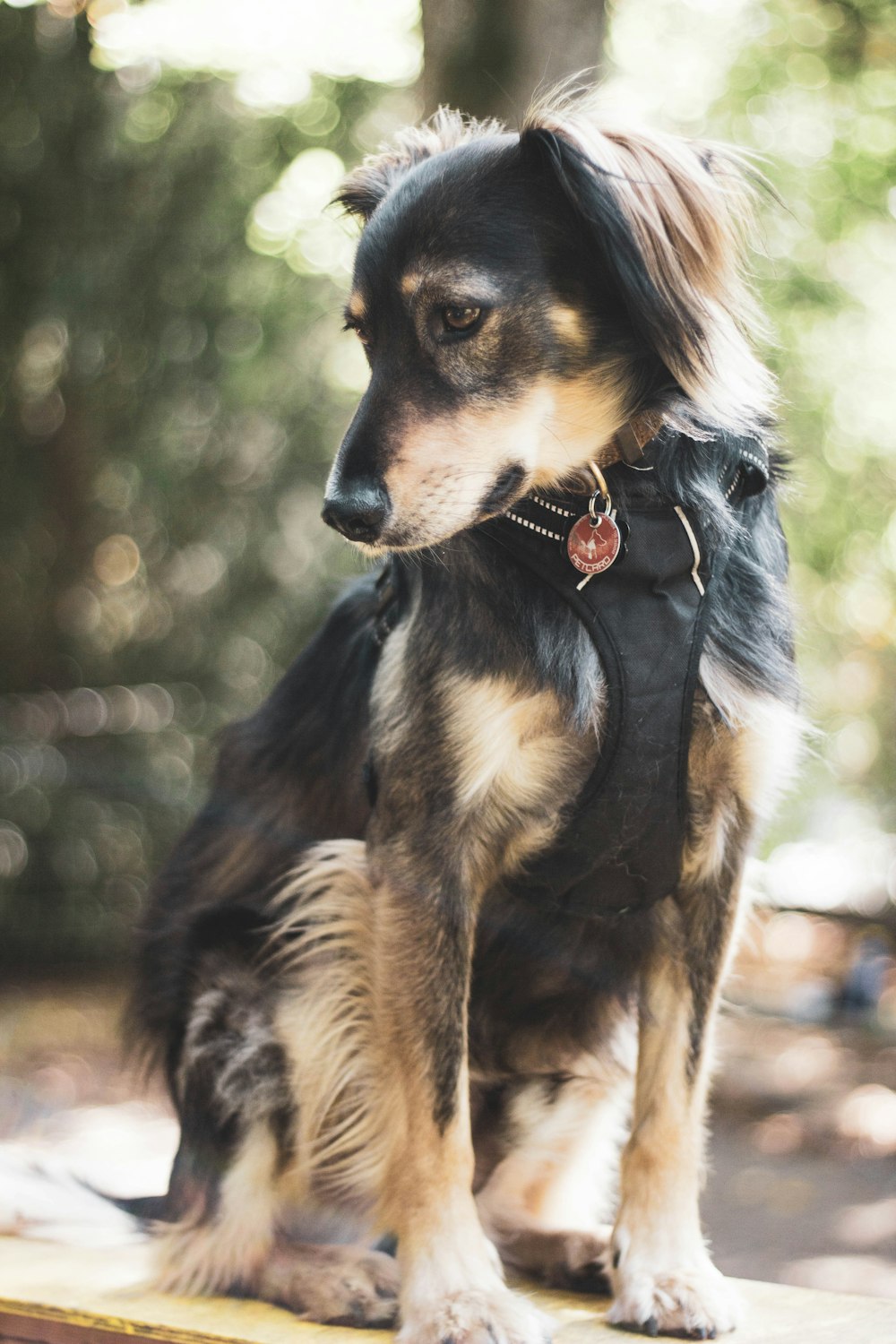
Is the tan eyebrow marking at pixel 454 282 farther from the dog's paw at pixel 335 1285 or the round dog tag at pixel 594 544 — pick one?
the dog's paw at pixel 335 1285

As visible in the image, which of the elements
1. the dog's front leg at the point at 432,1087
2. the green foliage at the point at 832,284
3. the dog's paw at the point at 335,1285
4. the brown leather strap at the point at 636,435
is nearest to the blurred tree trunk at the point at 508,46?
the green foliage at the point at 832,284

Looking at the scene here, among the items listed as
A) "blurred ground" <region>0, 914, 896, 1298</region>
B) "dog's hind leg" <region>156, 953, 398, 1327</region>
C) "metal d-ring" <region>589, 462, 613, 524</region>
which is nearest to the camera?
"metal d-ring" <region>589, 462, 613, 524</region>

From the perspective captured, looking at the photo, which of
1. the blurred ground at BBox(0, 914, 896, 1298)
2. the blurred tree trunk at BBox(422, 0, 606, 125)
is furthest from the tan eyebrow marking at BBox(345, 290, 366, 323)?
the blurred tree trunk at BBox(422, 0, 606, 125)

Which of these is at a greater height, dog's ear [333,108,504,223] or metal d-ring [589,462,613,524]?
dog's ear [333,108,504,223]

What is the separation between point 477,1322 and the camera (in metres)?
2.04

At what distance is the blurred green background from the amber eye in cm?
480

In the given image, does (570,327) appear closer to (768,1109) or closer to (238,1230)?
(238,1230)

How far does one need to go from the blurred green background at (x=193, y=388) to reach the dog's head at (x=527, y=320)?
472 centimetres

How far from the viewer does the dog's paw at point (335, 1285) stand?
2.24 metres

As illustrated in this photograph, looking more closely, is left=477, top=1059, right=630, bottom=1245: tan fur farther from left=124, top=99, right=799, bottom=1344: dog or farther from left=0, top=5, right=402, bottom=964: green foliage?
left=0, top=5, right=402, bottom=964: green foliage

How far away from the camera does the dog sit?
207cm

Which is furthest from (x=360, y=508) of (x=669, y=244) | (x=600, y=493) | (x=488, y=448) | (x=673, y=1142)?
(x=673, y=1142)

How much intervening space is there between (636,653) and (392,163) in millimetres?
1150

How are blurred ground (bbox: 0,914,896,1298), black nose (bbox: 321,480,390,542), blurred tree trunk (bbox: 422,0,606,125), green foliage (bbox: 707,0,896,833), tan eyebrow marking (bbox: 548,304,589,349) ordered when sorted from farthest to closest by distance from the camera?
1. green foliage (bbox: 707,0,896,833)
2. blurred ground (bbox: 0,914,896,1298)
3. blurred tree trunk (bbox: 422,0,606,125)
4. tan eyebrow marking (bbox: 548,304,589,349)
5. black nose (bbox: 321,480,390,542)
